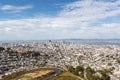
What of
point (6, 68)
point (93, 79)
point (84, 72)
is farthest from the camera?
point (6, 68)

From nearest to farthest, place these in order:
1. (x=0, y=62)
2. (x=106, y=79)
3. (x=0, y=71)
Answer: (x=106, y=79), (x=0, y=71), (x=0, y=62)

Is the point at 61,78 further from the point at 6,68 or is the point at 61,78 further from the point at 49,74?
the point at 6,68

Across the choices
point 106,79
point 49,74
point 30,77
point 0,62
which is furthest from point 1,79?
point 0,62

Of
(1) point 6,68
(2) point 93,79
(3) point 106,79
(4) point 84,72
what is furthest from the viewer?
(1) point 6,68

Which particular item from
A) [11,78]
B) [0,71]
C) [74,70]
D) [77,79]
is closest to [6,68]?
[0,71]

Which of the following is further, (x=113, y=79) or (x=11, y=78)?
(x=113, y=79)

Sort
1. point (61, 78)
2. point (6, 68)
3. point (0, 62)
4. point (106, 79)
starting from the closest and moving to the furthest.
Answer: point (61, 78) → point (106, 79) → point (6, 68) → point (0, 62)

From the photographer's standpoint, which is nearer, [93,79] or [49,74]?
[93,79]

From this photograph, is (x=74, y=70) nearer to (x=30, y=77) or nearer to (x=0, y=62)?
(x=30, y=77)
